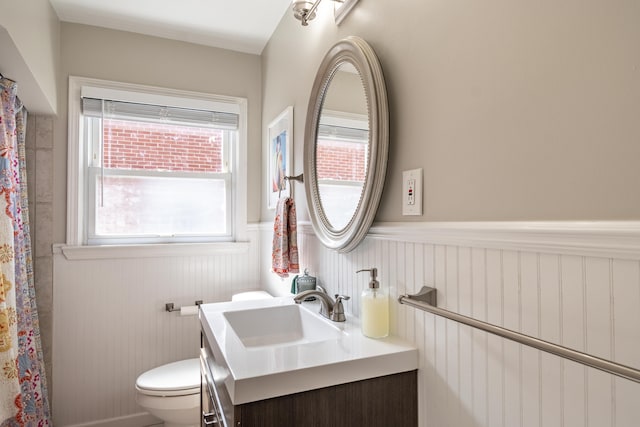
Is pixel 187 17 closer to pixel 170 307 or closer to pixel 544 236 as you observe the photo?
pixel 170 307

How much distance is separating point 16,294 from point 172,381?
0.82m

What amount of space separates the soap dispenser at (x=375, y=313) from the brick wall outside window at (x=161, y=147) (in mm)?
1721

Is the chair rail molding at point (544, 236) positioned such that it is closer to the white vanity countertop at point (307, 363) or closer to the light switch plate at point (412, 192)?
the light switch plate at point (412, 192)

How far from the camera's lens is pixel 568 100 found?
2.17 feet

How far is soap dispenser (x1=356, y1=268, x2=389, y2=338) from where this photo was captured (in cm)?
110

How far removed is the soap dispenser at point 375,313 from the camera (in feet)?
3.60

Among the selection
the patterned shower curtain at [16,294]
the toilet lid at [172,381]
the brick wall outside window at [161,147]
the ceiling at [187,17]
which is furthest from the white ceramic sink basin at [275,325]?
the ceiling at [187,17]

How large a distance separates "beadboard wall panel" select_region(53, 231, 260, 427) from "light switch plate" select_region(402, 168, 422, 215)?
169 cm

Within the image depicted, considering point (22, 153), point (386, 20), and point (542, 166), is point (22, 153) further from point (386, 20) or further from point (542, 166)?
point (542, 166)

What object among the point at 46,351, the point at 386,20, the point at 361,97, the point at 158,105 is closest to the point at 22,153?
the point at 158,105

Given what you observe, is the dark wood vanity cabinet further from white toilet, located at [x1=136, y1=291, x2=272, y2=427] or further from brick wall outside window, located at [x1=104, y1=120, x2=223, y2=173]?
brick wall outside window, located at [x1=104, y1=120, x2=223, y2=173]

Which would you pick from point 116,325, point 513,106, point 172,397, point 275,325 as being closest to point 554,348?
point 513,106

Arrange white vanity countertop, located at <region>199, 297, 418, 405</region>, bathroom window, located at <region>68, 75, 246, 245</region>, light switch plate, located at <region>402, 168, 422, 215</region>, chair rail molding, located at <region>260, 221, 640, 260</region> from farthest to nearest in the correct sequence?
bathroom window, located at <region>68, 75, 246, 245</region>
light switch plate, located at <region>402, 168, 422, 215</region>
white vanity countertop, located at <region>199, 297, 418, 405</region>
chair rail molding, located at <region>260, 221, 640, 260</region>

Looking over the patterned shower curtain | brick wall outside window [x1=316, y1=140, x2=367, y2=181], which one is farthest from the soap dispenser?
the patterned shower curtain
